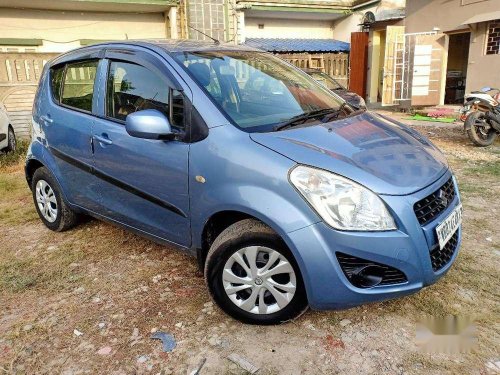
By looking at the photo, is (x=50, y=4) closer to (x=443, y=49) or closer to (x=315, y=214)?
(x=443, y=49)

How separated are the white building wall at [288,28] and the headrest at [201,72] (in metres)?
14.5

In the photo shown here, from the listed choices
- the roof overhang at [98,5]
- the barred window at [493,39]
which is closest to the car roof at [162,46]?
the barred window at [493,39]

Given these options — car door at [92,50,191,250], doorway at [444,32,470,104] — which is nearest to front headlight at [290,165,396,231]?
car door at [92,50,191,250]

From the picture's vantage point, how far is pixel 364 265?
2.24 metres

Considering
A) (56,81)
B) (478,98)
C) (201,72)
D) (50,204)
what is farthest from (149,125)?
(478,98)

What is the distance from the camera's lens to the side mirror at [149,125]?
262cm

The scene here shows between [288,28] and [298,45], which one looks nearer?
[298,45]

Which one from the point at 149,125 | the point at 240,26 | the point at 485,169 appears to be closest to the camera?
the point at 149,125

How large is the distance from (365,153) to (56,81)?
2.89 m

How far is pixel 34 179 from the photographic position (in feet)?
13.7

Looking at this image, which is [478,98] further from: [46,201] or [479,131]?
[46,201]

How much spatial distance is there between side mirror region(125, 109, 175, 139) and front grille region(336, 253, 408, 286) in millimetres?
1281

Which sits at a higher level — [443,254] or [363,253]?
[363,253]

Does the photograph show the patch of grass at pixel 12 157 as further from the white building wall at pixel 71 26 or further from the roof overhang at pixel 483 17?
the roof overhang at pixel 483 17
